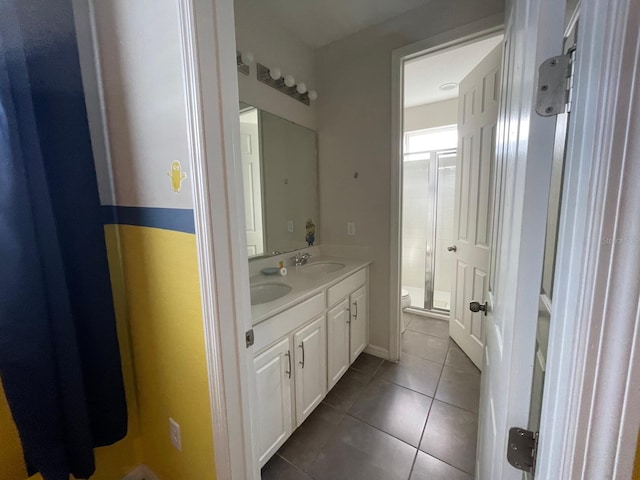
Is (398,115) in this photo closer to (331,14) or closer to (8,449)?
(331,14)

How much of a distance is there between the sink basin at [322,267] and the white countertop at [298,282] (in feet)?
0.12

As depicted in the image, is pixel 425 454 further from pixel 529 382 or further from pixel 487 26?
pixel 487 26

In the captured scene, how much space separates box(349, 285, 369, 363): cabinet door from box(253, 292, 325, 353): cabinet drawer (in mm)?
491

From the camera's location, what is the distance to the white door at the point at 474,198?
1804mm

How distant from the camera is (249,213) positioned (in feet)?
6.17

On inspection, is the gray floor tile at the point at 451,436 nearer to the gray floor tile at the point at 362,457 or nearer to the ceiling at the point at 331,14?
the gray floor tile at the point at 362,457

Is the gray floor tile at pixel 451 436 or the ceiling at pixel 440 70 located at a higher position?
the ceiling at pixel 440 70

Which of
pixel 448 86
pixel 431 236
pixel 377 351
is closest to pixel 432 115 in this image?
pixel 448 86

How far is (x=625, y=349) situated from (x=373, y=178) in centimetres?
195

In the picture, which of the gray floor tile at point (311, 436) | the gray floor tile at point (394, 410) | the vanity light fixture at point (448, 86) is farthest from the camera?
the vanity light fixture at point (448, 86)

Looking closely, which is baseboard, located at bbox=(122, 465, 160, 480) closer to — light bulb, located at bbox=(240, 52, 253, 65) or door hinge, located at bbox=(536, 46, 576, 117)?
door hinge, located at bbox=(536, 46, 576, 117)

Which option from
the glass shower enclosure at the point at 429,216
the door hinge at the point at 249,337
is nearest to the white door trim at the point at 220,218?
the door hinge at the point at 249,337

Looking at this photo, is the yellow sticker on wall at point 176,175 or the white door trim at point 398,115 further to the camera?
the white door trim at point 398,115

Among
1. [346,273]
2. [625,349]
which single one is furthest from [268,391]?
[625,349]
